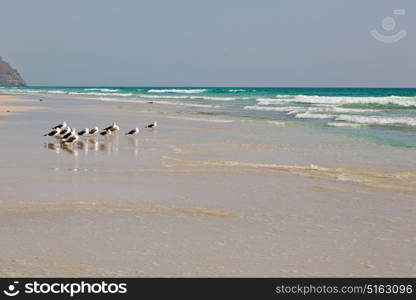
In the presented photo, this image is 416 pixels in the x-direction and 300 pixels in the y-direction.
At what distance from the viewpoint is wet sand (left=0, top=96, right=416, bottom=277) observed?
4504 mm

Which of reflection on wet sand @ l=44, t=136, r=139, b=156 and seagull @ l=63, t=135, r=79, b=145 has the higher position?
seagull @ l=63, t=135, r=79, b=145

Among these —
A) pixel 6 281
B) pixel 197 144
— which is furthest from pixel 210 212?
pixel 197 144

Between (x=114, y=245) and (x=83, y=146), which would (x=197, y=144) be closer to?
(x=83, y=146)

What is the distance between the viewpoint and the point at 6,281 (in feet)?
13.1

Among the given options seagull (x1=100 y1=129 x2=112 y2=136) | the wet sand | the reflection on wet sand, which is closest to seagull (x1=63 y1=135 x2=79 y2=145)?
the reflection on wet sand

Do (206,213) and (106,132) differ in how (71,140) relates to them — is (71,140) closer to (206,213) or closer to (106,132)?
(106,132)

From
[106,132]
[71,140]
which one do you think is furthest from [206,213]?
[106,132]

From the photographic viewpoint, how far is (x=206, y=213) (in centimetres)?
621

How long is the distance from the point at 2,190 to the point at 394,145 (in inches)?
396

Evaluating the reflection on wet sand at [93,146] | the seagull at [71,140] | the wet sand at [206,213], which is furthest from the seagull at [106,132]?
the wet sand at [206,213]

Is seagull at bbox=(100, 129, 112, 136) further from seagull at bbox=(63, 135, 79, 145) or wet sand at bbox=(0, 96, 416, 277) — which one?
wet sand at bbox=(0, 96, 416, 277)

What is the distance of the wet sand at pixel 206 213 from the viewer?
4.50m

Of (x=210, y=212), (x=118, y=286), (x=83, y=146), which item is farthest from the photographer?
(x=83, y=146)

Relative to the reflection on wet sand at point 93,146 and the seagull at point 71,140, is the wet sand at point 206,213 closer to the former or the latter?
the reflection on wet sand at point 93,146
